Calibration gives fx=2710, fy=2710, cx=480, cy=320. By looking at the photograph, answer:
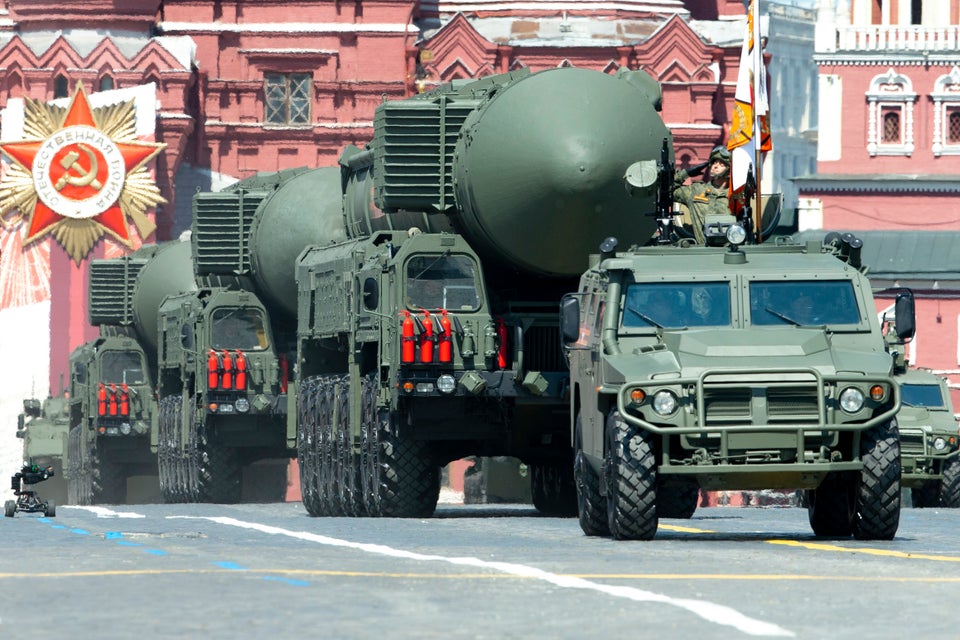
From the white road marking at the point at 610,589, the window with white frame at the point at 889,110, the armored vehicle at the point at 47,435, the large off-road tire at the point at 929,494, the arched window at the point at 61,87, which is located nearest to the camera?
the white road marking at the point at 610,589

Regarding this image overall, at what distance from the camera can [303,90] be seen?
80.1m

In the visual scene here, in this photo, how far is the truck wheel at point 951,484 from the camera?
36.9m

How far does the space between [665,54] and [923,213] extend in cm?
1183

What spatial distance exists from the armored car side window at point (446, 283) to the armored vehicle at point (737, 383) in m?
6.14

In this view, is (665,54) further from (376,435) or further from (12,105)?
(376,435)

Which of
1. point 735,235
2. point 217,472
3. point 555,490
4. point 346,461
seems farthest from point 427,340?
point 217,472

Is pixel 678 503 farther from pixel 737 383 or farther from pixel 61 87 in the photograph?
pixel 61 87

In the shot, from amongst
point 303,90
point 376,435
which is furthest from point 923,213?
point 376,435

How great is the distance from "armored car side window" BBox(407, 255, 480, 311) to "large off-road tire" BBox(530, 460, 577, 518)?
9.01ft

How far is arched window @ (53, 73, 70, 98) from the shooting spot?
76438 millimetres

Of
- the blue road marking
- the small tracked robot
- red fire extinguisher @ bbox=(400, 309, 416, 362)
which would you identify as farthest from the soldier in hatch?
the blue road marking

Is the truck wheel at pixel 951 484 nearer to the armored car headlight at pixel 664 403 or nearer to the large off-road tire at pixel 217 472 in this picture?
the large off-road tire at pixel 217 472

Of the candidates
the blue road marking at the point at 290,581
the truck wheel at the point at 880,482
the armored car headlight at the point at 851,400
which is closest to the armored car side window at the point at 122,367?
the truck wheel at the point at 880,482

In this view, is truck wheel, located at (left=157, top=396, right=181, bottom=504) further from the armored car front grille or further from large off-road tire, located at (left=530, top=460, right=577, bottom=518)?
the armored car front grille
